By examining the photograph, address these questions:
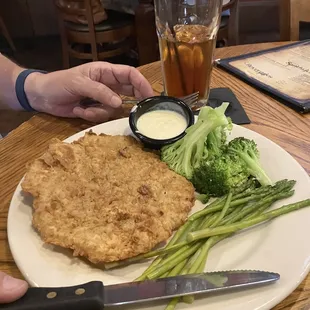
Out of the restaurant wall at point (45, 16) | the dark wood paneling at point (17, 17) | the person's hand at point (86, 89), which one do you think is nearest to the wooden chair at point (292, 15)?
the person's hand at point (86, 89)

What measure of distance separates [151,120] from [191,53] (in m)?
0.35

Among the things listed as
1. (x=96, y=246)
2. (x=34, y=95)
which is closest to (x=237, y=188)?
(x=96, y=246)

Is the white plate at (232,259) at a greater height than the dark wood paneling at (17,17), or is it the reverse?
the white plate at (232,259)

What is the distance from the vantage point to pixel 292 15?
89.6 inches

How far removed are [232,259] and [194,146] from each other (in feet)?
1.35

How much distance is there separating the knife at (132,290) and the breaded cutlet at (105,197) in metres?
0.11

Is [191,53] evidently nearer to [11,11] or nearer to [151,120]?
[151,120]

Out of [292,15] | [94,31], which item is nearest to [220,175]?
[292,15]

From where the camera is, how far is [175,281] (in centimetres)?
96

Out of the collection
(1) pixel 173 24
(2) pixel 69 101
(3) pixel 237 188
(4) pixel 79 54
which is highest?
(1) pixel 173 24

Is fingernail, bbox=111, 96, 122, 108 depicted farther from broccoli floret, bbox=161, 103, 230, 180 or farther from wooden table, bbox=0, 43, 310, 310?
broccoli floret, bbox=161, 103, 230, 180

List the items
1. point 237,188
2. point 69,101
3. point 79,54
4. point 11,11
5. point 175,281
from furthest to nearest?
point 11,11 → point 79,54 → point 69,101 → point 237,188 → point 175,281

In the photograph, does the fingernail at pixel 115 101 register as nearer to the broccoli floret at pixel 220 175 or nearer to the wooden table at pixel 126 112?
the wooden table at pixel 126 112

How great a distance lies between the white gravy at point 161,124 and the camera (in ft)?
4.86
